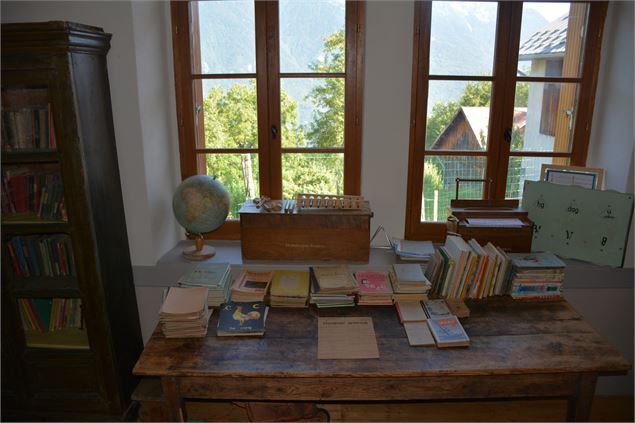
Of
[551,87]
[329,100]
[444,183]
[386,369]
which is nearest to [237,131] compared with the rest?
[329,100]

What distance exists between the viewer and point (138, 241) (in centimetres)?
237

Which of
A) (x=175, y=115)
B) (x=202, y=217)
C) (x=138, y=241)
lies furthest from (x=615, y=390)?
(x=175, y=115)

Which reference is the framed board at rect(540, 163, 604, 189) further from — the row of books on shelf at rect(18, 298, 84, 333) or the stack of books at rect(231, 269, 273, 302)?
the row of books on shelf at rect(18, 298, 84, 333)

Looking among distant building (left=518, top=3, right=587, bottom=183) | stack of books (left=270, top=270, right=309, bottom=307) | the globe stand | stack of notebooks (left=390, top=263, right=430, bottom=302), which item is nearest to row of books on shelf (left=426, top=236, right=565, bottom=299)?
stack of notebooks (left=390, top=263, right=430, bottom=302)

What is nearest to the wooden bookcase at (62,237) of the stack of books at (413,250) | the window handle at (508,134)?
the stack of books at (413,250)

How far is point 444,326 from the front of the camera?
1.87 metres

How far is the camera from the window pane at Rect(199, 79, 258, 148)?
2.56 meters

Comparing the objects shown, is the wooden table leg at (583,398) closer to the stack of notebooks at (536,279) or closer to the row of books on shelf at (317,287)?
the stack of notebooks at (536,279)

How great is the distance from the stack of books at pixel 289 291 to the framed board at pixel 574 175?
1524 mm

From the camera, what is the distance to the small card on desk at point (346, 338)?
1731 millimetres

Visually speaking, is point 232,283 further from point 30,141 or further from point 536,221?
point 536,221

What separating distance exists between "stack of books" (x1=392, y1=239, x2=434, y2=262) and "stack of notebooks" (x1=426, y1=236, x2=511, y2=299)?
0.16 meters

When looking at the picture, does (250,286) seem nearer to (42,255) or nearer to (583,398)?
(42,255)

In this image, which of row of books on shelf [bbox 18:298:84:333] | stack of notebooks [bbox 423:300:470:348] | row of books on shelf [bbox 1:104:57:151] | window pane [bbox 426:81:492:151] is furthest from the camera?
window pane [bbox 426:81:492:151]
